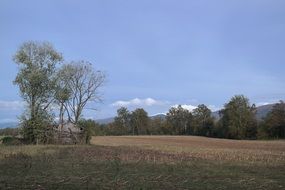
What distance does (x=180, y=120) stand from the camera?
563ft

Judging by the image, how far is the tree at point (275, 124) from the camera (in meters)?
119

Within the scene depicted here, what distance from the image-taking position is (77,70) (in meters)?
83.6

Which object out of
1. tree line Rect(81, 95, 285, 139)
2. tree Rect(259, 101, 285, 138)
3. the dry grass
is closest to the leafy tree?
tree line Rect(81, 95, 285, 139)

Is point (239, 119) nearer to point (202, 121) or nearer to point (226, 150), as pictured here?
point (202, 121)

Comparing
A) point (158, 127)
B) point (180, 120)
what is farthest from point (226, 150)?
point (158, 127)

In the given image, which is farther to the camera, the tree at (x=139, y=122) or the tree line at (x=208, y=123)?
the tree at (x=139, y=122)

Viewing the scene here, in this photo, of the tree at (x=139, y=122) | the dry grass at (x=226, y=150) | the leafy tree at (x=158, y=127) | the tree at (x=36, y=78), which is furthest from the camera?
the tree at (x=139, y=122)

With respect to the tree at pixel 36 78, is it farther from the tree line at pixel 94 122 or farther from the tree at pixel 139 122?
the tree at pixel 139 122

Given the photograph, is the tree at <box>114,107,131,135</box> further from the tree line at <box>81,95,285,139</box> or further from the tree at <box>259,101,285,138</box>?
the tree at <box>259,101,285,138</box>

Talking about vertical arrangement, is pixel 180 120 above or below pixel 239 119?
above

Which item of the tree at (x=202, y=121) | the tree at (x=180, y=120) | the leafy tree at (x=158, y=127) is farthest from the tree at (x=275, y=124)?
the leafy tree at (x=158, y=127)

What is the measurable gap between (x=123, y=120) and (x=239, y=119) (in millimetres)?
63806

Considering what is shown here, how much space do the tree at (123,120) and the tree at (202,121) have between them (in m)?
28.4

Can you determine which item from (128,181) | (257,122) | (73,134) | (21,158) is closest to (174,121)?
(257,122)
